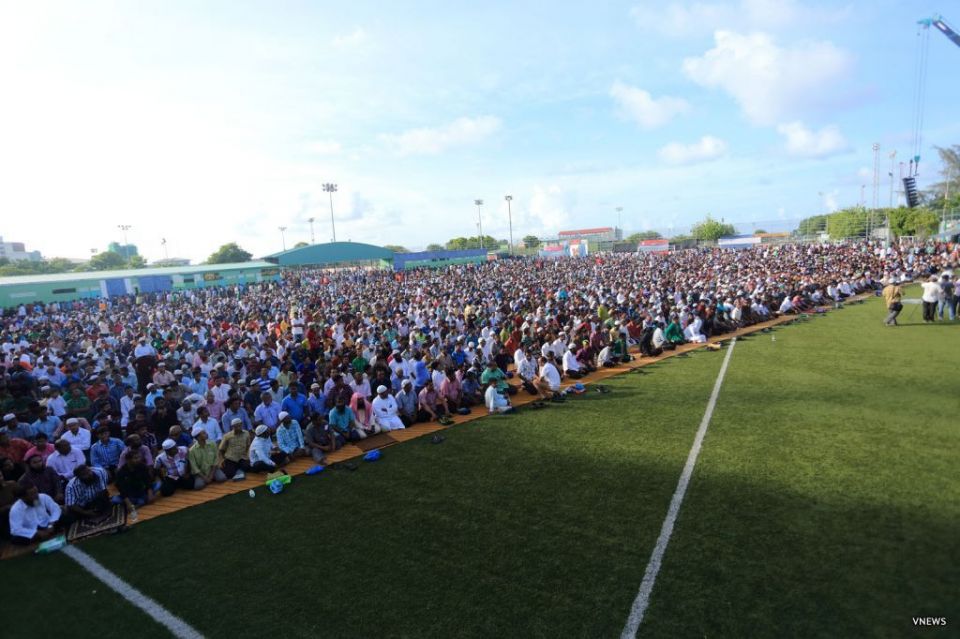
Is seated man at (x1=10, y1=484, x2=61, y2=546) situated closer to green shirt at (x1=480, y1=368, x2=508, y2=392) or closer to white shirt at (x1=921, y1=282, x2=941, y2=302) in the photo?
green shirt at (x1=480, y1=368, x2=508, y2=392)

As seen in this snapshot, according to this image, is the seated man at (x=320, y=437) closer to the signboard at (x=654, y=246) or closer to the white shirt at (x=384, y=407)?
the white shirt at (x=384, y=407)

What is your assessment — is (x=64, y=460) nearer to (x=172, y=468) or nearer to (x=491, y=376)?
(x=172, y=468)

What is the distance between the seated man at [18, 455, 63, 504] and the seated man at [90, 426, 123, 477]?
27.2 inches

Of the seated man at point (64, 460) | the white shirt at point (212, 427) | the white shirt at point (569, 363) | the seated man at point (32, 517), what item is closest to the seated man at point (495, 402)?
the white shirt at point (569, 363)

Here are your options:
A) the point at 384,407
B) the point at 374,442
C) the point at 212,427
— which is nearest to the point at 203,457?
the point at 212,427

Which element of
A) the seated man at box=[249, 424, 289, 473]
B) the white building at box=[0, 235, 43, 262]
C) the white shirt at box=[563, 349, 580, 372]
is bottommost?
the seated man at box=[249, 424, 289, 473]

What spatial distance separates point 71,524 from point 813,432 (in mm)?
9792

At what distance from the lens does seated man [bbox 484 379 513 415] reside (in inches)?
375

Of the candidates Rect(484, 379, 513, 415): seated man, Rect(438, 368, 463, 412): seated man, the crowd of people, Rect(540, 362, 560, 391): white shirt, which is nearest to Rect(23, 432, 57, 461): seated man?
the crowd of people

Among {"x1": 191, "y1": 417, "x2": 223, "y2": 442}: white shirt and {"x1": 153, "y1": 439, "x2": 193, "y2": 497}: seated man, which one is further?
{"x1": 191, "y1": 417, "x2": 223, "y2": 442}: white shirt

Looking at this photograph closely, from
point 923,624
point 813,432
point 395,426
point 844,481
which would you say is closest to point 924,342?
point 813,432

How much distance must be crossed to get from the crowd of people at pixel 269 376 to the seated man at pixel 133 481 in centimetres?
2

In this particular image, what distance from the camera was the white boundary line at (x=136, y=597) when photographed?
4.13 metres

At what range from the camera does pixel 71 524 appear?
19.7 ft
